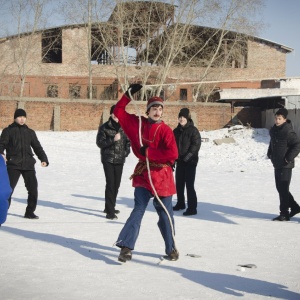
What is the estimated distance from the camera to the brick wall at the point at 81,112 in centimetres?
3669

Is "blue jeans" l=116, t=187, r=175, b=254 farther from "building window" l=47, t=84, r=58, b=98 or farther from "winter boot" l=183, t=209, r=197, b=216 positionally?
"building window" l=47, t=84, r=58, b=98

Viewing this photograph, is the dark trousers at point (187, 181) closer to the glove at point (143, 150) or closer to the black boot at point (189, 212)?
the black boot at point (189, 212)

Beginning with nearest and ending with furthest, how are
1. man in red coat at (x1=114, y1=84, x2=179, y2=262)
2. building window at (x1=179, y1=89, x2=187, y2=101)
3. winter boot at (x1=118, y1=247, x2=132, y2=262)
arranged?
winter boot at (x1=118, y1=247, x2=132, y2=262)
man in red coat at (x1=114, y1=84, x2=179, y2=262)
building window at (x1=179, y1=89, x2=187, y2=101)

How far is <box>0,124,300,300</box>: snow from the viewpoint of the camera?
5094 mm

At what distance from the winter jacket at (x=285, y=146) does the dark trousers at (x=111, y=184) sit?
2.58 m

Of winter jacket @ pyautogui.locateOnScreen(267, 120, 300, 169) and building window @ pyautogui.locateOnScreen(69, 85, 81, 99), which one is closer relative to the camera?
winter jacket @ pyautogui.locateOnScreen(267, 120, 300, 169)

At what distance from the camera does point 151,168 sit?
20.8ft

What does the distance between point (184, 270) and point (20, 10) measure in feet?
125

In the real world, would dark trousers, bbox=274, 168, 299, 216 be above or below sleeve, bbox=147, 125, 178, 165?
below

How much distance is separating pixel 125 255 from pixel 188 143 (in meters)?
4.37

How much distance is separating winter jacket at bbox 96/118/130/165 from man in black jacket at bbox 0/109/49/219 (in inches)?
39.4

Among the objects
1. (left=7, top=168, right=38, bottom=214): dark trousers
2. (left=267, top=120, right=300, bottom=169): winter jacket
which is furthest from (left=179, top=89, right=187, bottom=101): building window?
(left=7, top=168, right=38, bottom=214): dark trousers

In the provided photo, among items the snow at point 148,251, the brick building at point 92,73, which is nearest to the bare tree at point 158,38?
the brick building at point 92,73

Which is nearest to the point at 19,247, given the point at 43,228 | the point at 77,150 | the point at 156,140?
the point at 43,228
